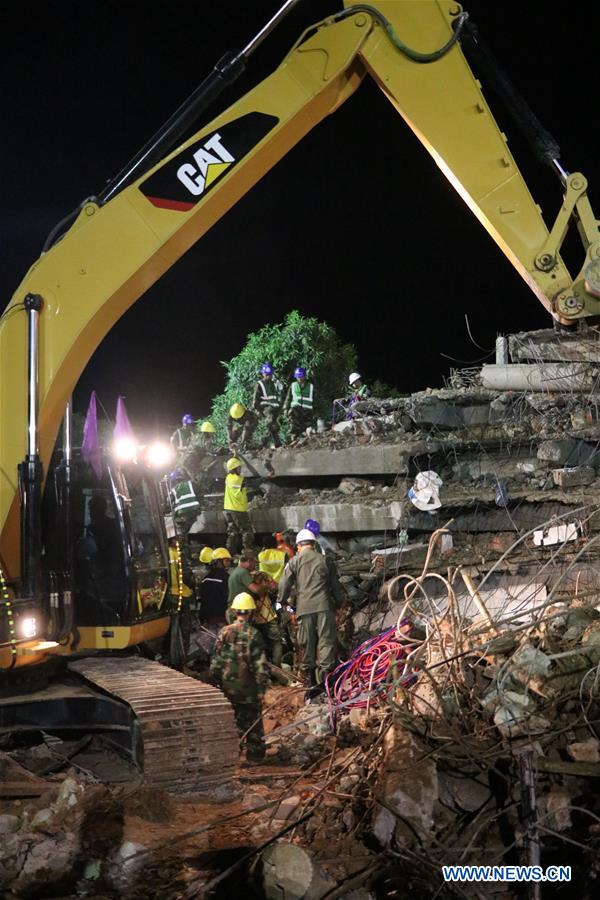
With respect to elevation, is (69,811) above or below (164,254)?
below

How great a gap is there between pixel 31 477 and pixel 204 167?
2598 mm

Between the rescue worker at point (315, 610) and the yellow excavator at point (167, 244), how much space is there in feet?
7.67

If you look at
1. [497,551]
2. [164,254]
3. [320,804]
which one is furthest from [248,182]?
[497,551]

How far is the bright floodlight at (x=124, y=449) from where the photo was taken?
698 cm

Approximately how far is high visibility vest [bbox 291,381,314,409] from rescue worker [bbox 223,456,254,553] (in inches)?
137

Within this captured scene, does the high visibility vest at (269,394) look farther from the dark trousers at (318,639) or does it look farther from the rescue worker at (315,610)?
the dark trousers at (318,639)

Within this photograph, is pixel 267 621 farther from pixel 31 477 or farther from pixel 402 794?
pixel 402 794

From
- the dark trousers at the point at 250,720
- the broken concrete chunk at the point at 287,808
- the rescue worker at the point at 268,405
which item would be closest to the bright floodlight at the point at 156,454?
the dark trousers at the point at 250,720

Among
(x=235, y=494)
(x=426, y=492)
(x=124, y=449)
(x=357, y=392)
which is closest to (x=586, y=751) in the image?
(x=124, y=449)

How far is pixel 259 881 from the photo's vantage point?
4305 millimetres

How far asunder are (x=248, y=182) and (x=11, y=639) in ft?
12.5

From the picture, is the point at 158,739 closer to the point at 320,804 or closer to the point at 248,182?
the point at 320,804

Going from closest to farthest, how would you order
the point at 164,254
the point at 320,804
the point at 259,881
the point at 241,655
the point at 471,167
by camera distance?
the point at 259,881 → the point at 320,804 → the point at 471,167 → the point at 164,254 → the point at 241,655

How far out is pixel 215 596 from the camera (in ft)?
35.6
